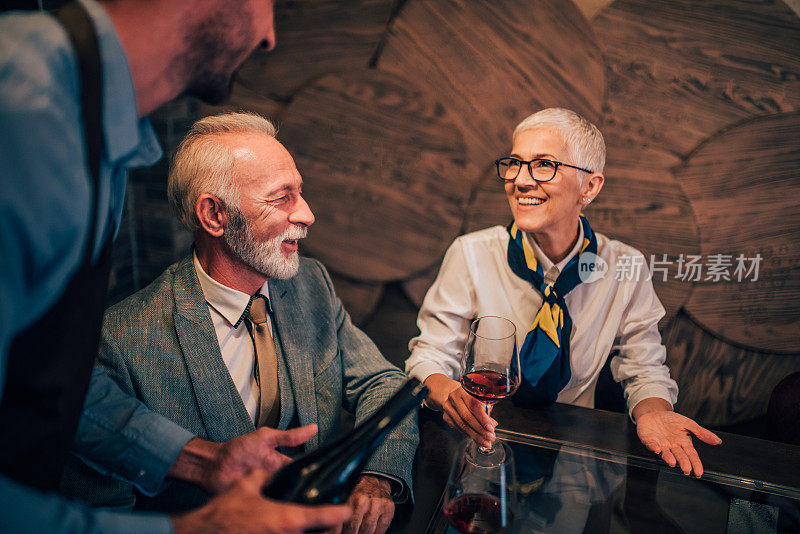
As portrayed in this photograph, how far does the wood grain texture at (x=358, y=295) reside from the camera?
2.36 m

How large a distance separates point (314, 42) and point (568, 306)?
5.06 ft

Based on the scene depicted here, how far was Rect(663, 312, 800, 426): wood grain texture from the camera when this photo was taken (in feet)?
6.73

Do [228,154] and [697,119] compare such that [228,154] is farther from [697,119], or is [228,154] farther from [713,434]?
[697,119]

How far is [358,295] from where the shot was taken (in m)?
2.37

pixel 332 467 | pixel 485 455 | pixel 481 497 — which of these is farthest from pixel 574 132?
pixel 332 467

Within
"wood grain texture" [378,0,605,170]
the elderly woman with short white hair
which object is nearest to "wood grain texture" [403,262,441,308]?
the elderly woman with short white hair

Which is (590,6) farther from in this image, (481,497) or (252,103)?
(481,497)

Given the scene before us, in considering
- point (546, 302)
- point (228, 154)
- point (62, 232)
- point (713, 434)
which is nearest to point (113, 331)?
point (228, 154)

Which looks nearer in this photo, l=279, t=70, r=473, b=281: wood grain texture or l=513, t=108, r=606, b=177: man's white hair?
l=513, t=108, r=606, b=177: man's white hair

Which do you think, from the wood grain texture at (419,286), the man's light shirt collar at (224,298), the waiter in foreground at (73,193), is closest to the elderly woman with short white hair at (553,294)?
the wood grain texture at (419,286)

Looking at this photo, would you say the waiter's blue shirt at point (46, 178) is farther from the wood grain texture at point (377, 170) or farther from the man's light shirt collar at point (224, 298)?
the wood grain texture at point (377, 170)

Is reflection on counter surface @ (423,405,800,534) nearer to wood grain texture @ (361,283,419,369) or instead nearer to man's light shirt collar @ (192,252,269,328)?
man's light shirt collar @ (192,252,269,328)

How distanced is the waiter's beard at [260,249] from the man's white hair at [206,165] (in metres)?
0.06

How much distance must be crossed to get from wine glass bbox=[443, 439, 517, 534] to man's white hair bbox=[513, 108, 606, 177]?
3.50 feet
